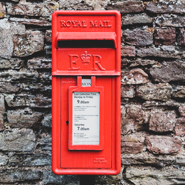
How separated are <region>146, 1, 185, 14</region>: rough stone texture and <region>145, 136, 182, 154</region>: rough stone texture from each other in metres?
1.09

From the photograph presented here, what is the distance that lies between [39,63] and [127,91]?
809mm

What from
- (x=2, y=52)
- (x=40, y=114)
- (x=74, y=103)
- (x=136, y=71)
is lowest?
(x=40, y=114)

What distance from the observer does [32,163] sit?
1.75m

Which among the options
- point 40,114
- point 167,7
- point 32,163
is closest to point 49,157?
point 32,163

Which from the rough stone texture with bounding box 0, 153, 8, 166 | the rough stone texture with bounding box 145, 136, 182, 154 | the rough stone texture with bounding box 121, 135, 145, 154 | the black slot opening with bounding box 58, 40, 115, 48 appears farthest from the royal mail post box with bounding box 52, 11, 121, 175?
the rough stone texture with bounding box 0, 153, 8, 166

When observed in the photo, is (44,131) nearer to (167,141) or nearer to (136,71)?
(136,71)

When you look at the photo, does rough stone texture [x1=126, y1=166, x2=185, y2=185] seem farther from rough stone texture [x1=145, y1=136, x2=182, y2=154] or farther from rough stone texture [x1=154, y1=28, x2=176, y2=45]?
rough stone texture [x1=154, y1=28, x2=176, y2=45]

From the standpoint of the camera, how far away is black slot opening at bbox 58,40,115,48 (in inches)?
50.0

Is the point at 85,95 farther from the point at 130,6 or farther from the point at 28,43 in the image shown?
the point at 130,6

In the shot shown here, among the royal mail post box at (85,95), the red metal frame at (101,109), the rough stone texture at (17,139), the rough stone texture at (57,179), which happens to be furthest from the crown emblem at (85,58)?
the rough stone texture at (57,179)

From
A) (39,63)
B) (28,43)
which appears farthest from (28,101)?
(28,43)

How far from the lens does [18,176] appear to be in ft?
5.72

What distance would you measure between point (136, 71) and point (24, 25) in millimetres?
1059

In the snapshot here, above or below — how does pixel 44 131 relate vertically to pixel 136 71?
below
